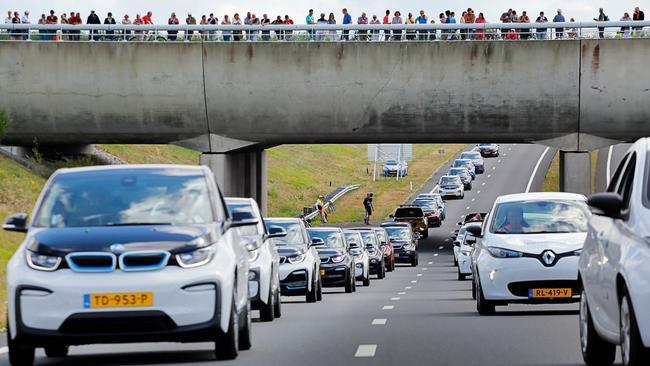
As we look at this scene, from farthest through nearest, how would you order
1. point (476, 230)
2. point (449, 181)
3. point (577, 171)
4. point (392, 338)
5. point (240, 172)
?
point (449, 181)
point (240, 172)
point (577, 171)
point (476, 230)
point (392, 338)

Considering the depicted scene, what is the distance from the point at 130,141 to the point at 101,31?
13.6ft

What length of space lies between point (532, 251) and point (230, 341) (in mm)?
7773

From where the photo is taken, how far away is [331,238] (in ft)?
115

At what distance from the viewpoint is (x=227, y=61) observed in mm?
55094

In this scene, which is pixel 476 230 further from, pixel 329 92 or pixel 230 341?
pixel 329 92

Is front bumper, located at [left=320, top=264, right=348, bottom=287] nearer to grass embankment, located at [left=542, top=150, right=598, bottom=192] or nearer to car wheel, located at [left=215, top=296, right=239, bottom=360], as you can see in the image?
car wheel, located at [left=215, top=296, right=239, bottom=360]

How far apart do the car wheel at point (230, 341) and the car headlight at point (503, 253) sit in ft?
24.5

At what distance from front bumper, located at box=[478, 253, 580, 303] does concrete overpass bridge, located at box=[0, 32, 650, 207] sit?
3296cm

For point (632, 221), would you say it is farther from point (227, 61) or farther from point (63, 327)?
point (227, 61)

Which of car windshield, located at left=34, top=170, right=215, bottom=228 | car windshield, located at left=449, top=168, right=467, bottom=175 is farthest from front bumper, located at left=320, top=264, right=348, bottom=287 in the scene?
car windshield, located at left=449, top=168, right=467, bottom=175

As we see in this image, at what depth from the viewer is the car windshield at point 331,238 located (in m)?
34.2

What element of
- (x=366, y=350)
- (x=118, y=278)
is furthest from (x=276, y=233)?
(x=118, y=278)

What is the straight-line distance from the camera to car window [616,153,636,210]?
1248 cm

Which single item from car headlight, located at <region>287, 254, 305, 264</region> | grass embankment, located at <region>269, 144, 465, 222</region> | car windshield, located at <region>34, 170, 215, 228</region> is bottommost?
grass embankment, located at <region>269, 144, 465, 222</region>
